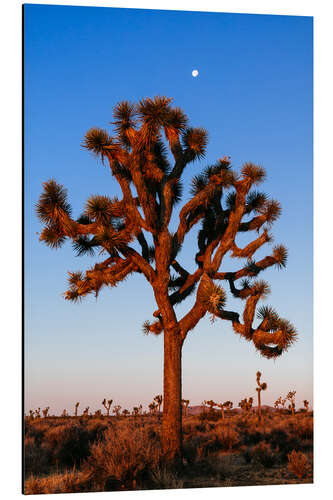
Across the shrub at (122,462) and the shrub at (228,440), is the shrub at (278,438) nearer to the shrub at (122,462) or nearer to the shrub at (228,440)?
the shrub at (228,440)

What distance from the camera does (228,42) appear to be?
13734 mm

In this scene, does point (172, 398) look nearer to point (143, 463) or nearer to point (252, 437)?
point (143, 463)

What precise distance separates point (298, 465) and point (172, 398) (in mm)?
2397

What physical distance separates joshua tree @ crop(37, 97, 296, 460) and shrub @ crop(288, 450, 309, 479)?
1.78m

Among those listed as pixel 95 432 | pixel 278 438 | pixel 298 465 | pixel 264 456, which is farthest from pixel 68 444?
pixel 278 438

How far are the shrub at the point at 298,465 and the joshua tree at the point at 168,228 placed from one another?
178 cm

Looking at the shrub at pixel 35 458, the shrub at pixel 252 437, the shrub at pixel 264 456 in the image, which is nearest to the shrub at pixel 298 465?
the shrub at pixel 264 456

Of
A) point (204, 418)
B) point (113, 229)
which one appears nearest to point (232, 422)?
point (204, 418)

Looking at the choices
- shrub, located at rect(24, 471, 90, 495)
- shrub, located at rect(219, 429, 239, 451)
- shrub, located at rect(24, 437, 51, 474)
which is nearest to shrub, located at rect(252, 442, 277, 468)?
shrub, located at rect(219, 429, 239, 451)

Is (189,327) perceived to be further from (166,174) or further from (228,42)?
(228,42)

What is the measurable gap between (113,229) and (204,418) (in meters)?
10.6

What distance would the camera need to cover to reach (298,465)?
12.7 metres

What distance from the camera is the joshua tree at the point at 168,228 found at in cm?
1253

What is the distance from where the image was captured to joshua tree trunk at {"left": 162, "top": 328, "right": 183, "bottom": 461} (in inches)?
497
